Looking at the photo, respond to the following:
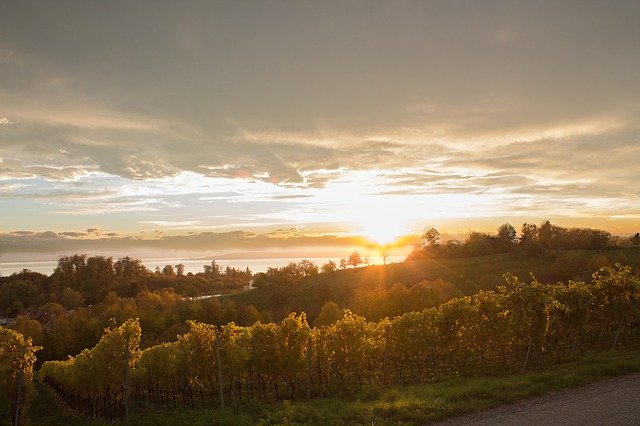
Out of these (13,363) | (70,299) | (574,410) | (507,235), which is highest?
(507,235)

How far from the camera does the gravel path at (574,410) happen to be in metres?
13.0

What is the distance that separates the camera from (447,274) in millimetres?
103375

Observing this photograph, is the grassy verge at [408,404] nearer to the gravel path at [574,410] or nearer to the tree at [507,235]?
the gravel path at [574,410]

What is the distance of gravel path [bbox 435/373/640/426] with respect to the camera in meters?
13.0

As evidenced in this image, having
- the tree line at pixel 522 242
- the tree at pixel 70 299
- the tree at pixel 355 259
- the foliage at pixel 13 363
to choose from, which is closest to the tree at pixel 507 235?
the tree line at pixel 522 242

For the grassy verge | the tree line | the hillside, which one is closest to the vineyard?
the grassy verge

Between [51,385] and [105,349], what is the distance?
134 ft

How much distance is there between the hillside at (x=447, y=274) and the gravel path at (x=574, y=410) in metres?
75.3

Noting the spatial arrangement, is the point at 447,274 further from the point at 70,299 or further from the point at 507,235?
the point at 70,299

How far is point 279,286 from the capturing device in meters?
129

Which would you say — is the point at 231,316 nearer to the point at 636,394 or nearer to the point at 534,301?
the point at 534,301

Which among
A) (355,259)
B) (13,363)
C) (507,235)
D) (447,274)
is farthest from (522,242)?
(13,363)

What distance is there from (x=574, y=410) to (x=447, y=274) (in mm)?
92744

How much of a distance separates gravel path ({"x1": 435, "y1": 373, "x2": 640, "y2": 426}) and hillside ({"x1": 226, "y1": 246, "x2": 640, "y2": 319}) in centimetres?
7526
